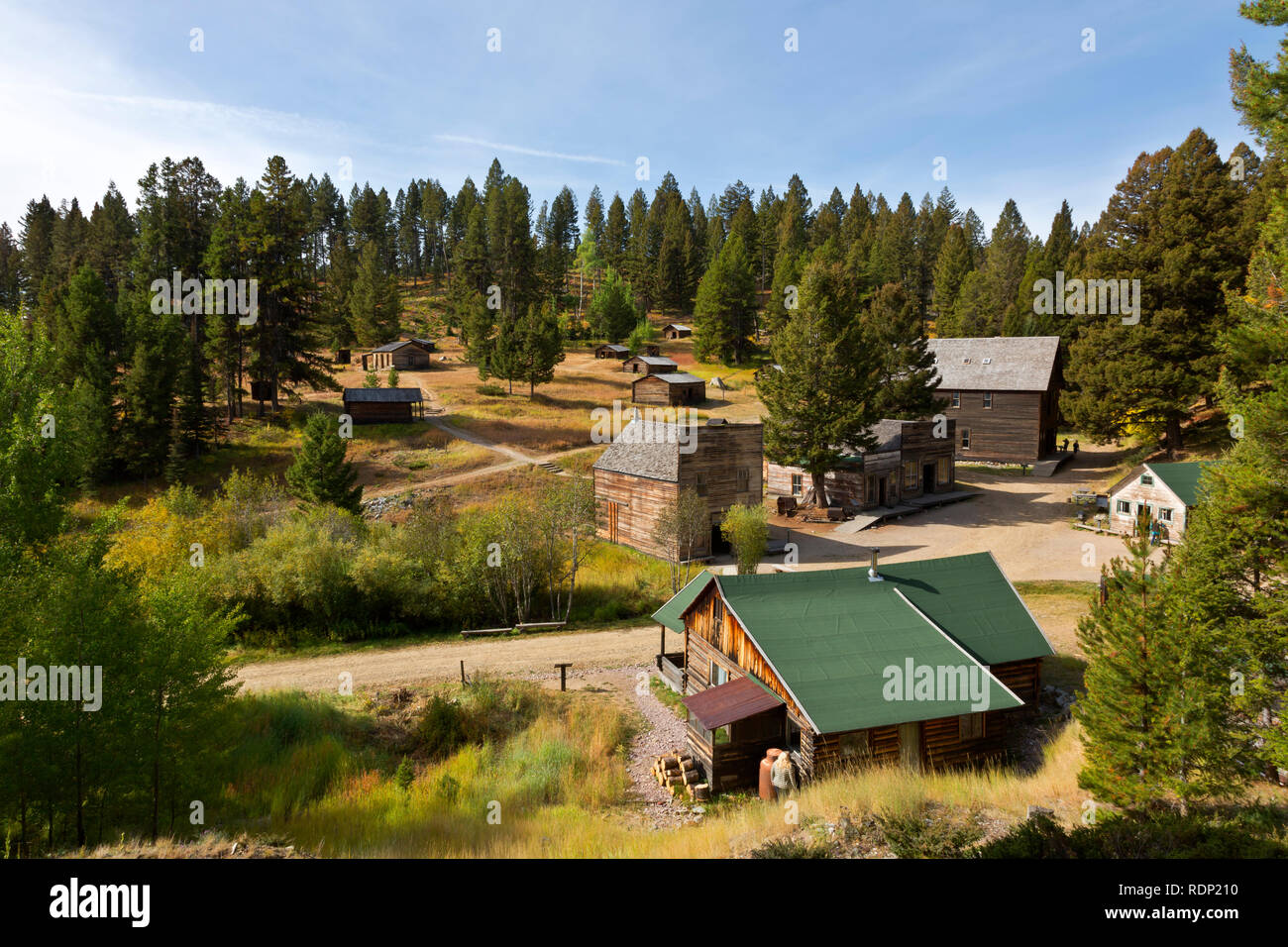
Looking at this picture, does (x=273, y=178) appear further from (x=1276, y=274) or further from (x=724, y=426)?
(x=1276, y=274)

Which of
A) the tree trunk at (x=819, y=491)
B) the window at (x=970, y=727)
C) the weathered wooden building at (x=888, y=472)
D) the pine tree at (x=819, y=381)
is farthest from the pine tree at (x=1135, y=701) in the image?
the tree trunk at (x=819, y=491)

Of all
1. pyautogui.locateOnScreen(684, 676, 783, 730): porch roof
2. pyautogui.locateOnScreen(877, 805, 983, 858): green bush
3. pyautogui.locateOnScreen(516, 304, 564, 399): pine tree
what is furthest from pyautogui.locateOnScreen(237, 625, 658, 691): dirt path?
pyautogui.locateOnScreen(516, 304, 564, 399): pine tree

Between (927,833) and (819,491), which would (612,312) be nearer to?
(819,491)

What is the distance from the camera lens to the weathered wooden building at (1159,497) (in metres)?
28.4

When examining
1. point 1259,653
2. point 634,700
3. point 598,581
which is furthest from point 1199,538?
point 598,581

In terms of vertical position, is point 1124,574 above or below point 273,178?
below

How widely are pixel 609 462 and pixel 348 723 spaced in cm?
2043

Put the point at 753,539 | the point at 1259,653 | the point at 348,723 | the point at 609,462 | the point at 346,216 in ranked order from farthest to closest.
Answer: the point at 346,216, the point at 609,462, the point at 753,539, the point at 348,723, the point at 1259,653

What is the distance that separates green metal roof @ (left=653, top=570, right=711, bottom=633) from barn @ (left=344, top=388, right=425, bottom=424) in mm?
38730

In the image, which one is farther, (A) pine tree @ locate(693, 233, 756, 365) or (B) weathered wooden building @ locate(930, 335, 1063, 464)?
(A) pine tree @ locate(693, 233, 756, 365)

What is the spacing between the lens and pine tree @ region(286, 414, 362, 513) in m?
31.6

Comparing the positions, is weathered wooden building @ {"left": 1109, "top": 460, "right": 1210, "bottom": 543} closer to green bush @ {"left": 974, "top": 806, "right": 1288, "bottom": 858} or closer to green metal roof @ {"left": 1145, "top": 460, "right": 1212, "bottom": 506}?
green metal roof @ {"left": 1145, "top": 460, "right": 1212, "bottom": 506}

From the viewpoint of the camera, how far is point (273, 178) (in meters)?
49.9

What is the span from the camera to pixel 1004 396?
48.7 metres
